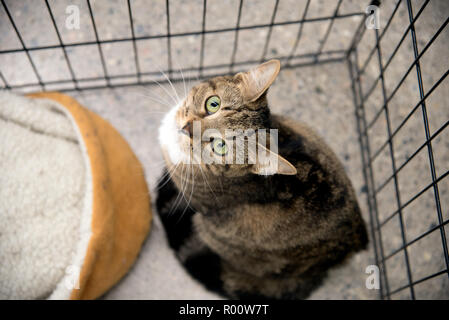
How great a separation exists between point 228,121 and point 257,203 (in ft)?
0.93

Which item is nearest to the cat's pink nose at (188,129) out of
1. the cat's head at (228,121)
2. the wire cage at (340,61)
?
the cat's head at (228,121)

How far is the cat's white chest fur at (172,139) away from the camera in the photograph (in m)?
1.30

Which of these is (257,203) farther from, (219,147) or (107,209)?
(107,209)

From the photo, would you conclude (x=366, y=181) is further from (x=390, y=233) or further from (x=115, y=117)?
(x=115, y=117)

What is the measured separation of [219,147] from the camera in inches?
45.1

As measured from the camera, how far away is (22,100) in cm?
145

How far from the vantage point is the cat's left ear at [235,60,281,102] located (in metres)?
1.05

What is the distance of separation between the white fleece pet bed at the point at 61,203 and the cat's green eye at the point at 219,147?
1.52 ft

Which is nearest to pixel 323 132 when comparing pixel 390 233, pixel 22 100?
pixel 390 233

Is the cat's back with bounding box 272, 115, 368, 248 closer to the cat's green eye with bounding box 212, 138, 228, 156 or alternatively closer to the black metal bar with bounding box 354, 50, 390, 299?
the cat's green eye with bounding box 212, 138, 228, 156

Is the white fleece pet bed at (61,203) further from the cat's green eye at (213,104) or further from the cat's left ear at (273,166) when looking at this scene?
the cat's left ear at (273,166)

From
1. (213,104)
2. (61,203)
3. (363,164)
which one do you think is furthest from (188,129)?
(363,164)
